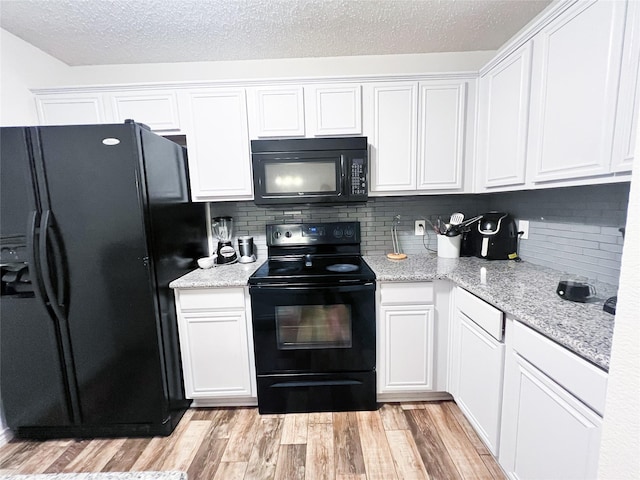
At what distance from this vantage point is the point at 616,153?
0.95m

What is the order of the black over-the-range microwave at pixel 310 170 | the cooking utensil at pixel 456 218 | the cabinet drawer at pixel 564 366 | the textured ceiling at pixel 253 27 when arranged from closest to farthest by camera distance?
the cabinet drawer at pixel 564 366 < the textured ceiling at pixel 253 27 < the black over-the-range microwave at pixel 310 170 < the cooking utensil at pixel 456 218

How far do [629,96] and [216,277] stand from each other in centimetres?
210

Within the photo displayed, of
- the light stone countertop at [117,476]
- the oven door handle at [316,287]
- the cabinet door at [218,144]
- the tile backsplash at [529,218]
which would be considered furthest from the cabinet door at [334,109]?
the light stone countertop at [117,476]

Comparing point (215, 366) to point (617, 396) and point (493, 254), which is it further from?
point (493, 254)

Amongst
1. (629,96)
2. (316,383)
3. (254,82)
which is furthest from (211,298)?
(629,96)

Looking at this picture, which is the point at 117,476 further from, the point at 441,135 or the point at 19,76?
the point at 19,76

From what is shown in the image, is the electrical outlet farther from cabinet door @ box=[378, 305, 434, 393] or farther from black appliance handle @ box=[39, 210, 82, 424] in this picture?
black appliance handle @ box=[39, 210, 82, 424]

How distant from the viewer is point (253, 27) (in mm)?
1700

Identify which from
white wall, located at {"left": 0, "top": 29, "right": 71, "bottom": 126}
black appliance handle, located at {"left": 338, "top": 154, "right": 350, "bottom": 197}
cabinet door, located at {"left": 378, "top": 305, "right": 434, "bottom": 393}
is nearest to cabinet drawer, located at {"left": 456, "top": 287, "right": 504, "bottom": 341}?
cabinet door, located at {"left": 378, "top": 305, "right": 434, "bottom": 393}

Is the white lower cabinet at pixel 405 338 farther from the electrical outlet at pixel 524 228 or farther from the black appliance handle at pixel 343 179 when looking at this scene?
the electrical outlet at pixel 524 228

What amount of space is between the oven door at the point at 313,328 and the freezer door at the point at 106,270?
621 mm

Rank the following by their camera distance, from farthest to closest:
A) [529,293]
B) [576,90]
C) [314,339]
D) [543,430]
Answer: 1. [314,339]
2. [529,293]
3. [576,90]
4. [543,430]

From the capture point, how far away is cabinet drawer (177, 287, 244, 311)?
5.40 ft

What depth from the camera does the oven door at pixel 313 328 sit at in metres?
1.62
